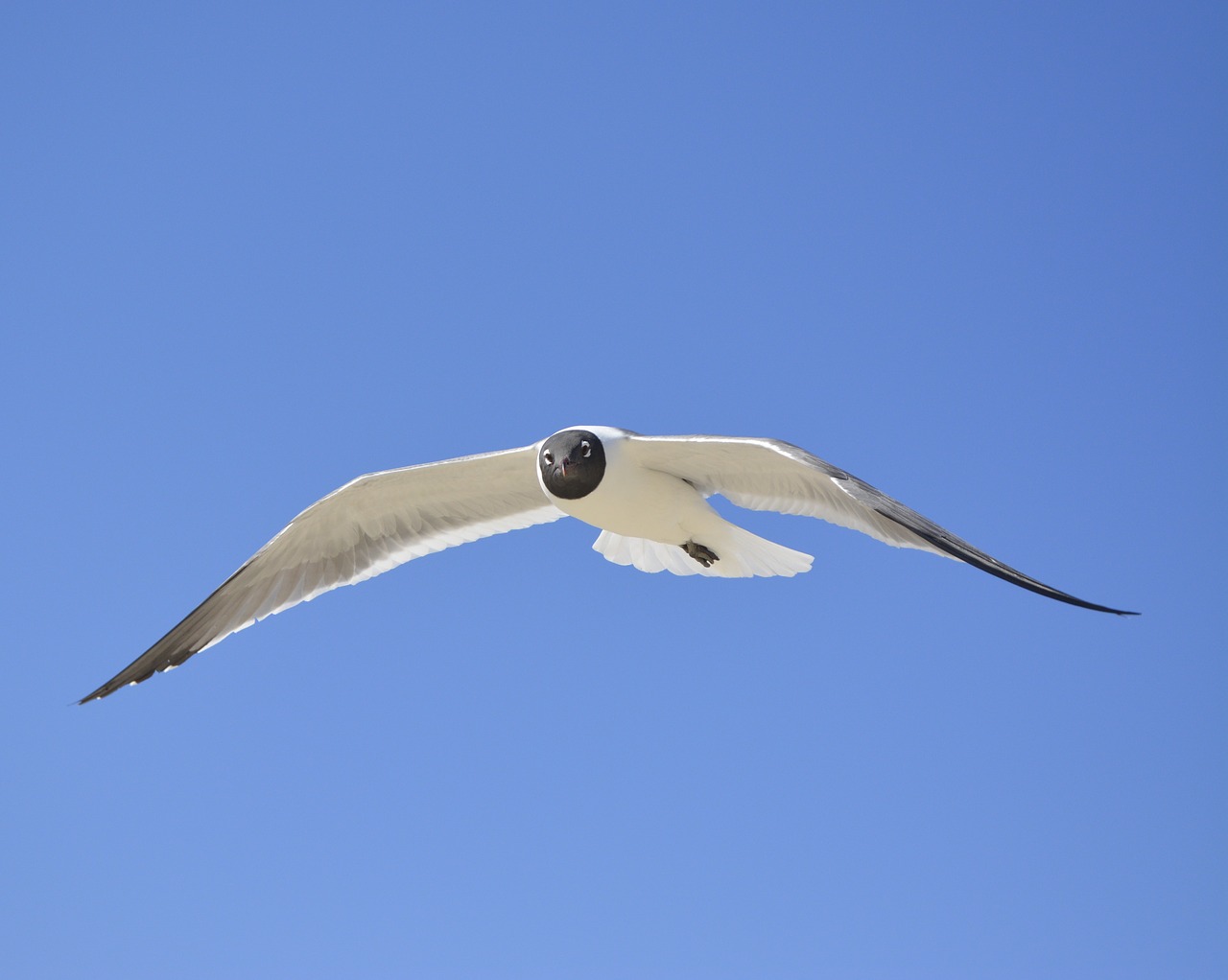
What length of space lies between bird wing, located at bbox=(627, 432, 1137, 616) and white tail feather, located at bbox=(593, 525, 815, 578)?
259mm

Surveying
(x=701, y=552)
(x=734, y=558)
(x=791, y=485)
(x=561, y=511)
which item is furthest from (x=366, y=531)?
(x=791, y=485)

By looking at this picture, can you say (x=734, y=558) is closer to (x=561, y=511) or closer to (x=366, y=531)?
(x=561, y=511)

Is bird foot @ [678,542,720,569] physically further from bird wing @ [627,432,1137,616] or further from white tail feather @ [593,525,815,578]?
bird wing @ [627,432,1137,616]

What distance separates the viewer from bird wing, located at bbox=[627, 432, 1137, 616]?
5.59 meters

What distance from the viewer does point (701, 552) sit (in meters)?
7.35

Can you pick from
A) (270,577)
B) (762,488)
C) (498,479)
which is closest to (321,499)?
(270,577)

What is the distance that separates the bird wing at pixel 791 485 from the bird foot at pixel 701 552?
34 centimetres

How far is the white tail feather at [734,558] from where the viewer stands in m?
7.18

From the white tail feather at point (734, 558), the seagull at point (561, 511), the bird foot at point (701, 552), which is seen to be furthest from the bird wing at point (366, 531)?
the bird foot at point (701, 552)

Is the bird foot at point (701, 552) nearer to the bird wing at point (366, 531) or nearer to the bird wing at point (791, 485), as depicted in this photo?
the bird wing at point (791, 485)

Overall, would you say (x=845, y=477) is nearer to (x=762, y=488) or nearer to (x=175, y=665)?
(x=762, y=488)

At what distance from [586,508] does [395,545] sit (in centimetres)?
149

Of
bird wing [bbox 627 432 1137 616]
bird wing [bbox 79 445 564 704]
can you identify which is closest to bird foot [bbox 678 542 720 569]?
bird wing [bbox 627 432 1137 616]

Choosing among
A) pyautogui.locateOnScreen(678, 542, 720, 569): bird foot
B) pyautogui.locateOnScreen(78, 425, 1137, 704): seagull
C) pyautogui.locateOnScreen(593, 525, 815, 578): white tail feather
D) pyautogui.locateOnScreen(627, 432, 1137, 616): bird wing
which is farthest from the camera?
pyautogui.locateOnScreen(678, 542, 720, 569): bird foot
